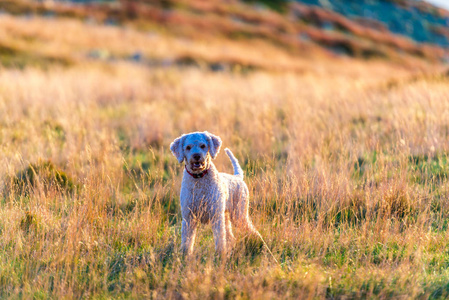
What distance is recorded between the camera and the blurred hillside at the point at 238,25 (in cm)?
2750

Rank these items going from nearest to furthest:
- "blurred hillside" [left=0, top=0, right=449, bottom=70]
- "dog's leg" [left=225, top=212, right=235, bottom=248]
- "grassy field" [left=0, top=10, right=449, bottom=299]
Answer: "grassy field" [left=0, top=10, right=449, bottom=299], "dog's leg" [left=225, top=212, right=235, bottom=248], "blurred hillside" [left=0, top=0, right=449, bottom=70]

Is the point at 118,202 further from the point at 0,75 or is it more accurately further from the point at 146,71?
the point at 146,71

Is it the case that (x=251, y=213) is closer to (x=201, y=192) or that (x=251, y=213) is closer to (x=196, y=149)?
(x=201, y=192)

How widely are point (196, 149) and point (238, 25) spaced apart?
3199 cm

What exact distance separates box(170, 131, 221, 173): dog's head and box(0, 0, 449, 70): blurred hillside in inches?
665

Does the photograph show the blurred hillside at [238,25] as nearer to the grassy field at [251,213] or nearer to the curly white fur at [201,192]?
the grassy field at [251,213]

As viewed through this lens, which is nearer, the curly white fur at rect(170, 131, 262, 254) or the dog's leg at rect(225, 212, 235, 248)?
the curly white fur at rect(170, 131, 262, 254)

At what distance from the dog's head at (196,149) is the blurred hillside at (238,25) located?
1689cm

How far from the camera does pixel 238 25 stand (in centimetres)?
3384

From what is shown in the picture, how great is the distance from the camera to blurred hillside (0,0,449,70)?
27500mm

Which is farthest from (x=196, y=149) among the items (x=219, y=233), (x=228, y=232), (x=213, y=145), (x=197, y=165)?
(x=228, y=232)

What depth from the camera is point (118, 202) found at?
A: 477 centimetres

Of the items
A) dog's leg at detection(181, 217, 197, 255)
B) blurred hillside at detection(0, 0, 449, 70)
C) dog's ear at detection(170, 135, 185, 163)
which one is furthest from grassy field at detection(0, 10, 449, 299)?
blurred hillside at detection(0, 0, 449, 70)

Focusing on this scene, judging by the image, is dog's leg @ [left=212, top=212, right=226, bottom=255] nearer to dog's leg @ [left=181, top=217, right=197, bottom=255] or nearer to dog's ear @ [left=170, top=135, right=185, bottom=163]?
dog's leg @ [left=181, top=217, right=197, bottom=255]
